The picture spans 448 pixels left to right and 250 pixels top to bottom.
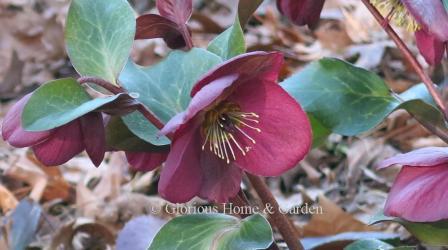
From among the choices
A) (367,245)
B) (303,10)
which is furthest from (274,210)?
(303,10)

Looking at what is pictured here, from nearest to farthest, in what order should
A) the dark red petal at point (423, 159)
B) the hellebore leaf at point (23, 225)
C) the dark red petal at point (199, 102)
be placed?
the dark red petal at point (199, 102) → the dark red petal at point (423, 159) → the hellebore leaf at point (23, 225)

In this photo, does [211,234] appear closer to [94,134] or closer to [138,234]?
[94,134]

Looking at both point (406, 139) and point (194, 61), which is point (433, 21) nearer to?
point (194, 61)

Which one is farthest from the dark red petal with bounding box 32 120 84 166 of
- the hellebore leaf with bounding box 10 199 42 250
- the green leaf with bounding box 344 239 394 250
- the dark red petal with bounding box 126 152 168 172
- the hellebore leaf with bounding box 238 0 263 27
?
the hellebore leaf with bounding box 10 199 42 250

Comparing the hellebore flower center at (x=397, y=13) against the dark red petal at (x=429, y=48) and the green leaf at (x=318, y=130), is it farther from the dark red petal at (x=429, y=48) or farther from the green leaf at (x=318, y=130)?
the green leaf at (x=318, y=130)

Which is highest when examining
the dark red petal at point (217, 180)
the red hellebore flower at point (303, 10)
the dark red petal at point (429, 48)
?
the dark red petal at point (429, 48)

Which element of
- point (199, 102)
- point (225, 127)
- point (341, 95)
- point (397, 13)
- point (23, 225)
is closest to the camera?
point (199, 102)

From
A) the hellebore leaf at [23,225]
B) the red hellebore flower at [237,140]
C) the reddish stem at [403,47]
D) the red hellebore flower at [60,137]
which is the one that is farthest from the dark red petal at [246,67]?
the hellebore leaf at [23,225]
